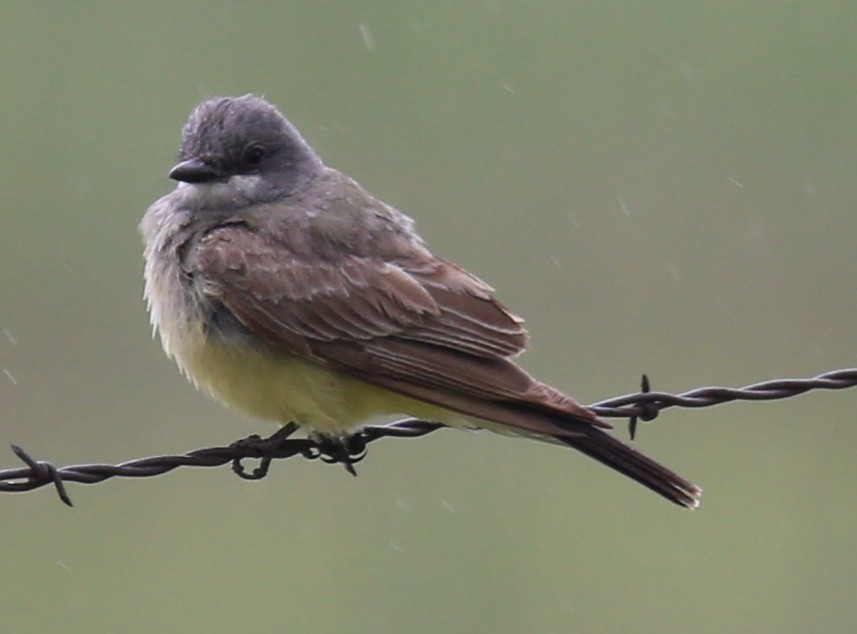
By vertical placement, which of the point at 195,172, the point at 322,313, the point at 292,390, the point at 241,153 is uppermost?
the point at 241,153

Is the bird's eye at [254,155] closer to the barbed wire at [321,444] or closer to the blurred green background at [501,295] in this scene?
the barbed wire at [321,444]

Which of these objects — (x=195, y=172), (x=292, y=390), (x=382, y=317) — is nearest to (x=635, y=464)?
(x=382, y=317)

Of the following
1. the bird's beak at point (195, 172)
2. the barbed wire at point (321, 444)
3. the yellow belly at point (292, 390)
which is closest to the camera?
the barbed wire at point (321, 444)

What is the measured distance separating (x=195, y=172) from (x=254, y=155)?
0.32 metres

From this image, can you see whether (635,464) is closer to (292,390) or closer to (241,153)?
(292,390)

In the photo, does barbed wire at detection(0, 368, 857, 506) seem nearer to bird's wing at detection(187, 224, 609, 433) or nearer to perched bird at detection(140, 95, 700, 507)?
perched bird at detection(140, 95, 700, 507)

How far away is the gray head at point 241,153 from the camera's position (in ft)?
21.6

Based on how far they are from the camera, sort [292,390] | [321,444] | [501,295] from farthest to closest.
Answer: [501,295], [321,444], [292,390]

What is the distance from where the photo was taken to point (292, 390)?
6055 mm

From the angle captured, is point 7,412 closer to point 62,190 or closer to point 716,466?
point 62,190

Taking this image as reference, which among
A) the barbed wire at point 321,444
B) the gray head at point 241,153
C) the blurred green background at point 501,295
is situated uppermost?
the blurred green background at point 501,295

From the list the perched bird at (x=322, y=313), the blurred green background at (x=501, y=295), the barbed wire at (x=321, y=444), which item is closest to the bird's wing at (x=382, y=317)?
the perched bird at (x=322, y=313)

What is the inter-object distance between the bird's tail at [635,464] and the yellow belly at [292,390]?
0.55m

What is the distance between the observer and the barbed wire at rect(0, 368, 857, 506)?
17.3ft
